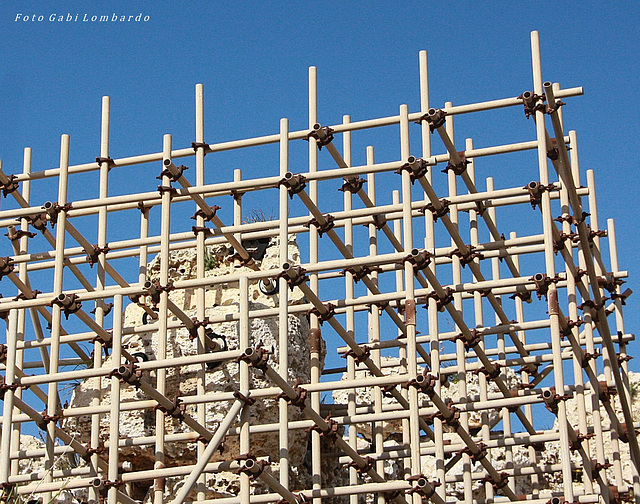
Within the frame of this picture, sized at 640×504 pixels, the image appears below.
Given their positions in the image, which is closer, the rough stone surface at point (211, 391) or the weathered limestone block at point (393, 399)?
the rough stone surface at point (211, 391)

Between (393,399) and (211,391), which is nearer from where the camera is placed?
(211,391)

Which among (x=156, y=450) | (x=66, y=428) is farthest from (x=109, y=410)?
(x=66, y=428)

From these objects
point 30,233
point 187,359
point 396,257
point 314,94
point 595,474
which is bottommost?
point 595,474

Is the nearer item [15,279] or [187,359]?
[187,359]

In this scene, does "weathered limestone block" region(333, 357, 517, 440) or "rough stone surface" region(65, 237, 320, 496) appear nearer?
"rough stone surface" region(65, 237, 320, 496)

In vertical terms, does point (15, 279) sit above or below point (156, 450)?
above

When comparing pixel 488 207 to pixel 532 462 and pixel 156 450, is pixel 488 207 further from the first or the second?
pixel 156 450

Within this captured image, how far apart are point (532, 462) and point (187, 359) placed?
3374 mm

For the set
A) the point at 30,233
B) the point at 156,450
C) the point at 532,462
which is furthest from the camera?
the point at 30,233

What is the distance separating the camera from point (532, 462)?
1233 cm

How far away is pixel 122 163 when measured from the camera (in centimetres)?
1298

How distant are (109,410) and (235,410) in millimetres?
1089

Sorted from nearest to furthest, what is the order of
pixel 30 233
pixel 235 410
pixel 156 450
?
pixel 235 410 < pixel 156 450 < pixel 30 233

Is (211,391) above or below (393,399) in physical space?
below
